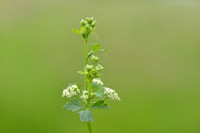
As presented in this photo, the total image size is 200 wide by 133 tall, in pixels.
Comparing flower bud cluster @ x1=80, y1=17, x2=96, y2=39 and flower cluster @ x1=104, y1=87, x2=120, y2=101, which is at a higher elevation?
flower bud cluster @ x1=80, y1=17, x2=96, y2=39

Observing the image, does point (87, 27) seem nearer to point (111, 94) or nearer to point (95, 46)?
point (95, 46)

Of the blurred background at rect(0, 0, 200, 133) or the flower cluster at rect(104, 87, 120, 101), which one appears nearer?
the flower cluster at rect(104, 87, 120, 101)

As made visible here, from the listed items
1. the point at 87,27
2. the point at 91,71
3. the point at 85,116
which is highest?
the point at 87,27

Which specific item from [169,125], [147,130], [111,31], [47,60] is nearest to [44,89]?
[47,60]

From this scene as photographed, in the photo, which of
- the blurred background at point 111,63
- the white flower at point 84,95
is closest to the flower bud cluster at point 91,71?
the white flower at point 84,95

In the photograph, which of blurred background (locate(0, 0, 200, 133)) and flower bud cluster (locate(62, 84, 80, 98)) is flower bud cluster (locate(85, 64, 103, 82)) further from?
blurred background (locate(0, 0, 200, 133))

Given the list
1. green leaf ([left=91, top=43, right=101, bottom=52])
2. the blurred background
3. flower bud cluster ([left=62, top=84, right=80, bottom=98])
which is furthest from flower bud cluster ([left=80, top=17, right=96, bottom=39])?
the blurred background

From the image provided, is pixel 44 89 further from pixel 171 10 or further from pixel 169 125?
pixel 171 10

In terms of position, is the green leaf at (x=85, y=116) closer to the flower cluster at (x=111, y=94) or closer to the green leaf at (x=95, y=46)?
the flower cluster at (x=111, y=94)

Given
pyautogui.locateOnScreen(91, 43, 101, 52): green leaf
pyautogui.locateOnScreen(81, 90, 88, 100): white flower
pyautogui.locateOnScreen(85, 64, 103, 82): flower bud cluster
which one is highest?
pyautogui.locateOnScreen(91, 43, 101, 52): green leaf

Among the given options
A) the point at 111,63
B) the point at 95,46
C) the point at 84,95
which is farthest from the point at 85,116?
the point at 111,63
